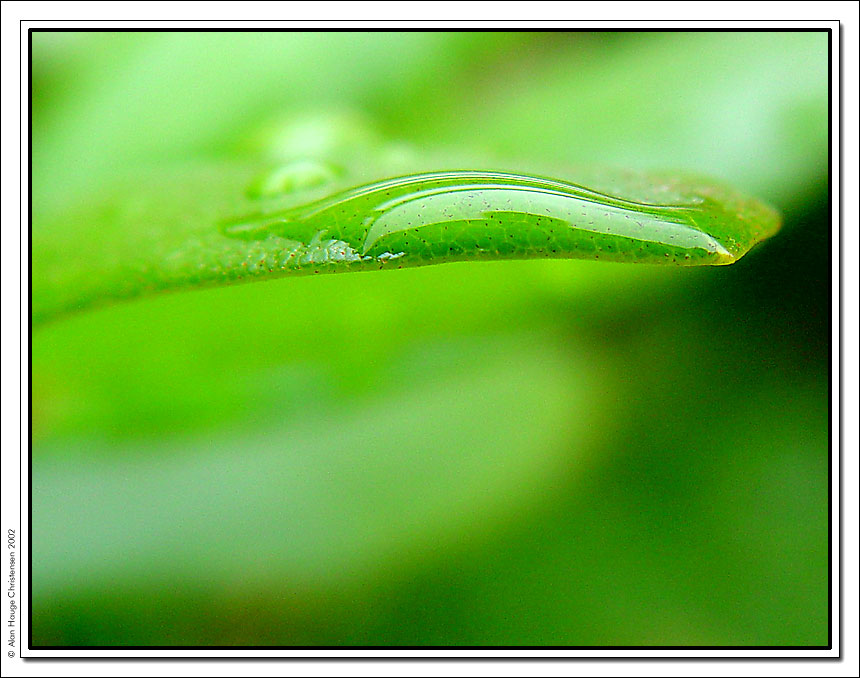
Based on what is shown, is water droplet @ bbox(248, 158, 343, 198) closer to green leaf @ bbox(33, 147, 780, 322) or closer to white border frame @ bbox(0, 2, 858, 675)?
green leaf @ bbox(33, 147, 780, 322)

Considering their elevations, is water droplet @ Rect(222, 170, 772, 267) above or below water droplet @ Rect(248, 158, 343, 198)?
below

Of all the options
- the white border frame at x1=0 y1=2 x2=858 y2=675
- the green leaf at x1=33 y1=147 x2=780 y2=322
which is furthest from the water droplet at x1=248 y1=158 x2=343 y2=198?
the white border frame at x1=0 y1=2 x2=858 y2=675

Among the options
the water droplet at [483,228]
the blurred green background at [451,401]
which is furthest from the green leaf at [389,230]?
the blurred green background at [451,401]

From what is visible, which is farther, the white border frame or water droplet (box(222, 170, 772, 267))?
the white border frame

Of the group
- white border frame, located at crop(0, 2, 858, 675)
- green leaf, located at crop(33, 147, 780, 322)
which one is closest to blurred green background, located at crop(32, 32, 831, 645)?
white border frame, located at crop(0, 2, 858, 675)

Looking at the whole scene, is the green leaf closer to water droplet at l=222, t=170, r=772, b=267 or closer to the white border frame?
water droplet at l=222, t=170, r=772, b=267

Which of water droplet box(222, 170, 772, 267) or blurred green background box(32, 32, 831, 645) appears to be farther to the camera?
blurred green background box(32, 32, 831, 645)
